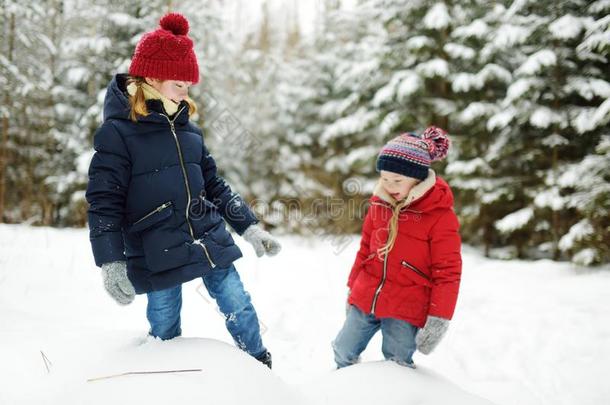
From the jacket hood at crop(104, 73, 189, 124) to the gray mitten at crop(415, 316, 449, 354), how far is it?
6.23ft

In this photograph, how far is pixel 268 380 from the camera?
1.81 m

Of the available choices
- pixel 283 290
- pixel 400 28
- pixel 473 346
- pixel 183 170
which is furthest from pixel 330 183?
pixel 183 170

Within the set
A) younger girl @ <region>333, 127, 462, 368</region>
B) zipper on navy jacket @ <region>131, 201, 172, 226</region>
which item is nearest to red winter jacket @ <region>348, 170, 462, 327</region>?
younger girl @ <region>333, 127, 462, 368</region>

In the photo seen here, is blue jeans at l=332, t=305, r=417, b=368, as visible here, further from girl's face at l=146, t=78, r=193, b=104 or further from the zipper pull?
girl's face at l=146, t=78, r=193, b=104

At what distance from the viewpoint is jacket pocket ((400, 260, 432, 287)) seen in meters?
2.35

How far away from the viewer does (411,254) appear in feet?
7.77

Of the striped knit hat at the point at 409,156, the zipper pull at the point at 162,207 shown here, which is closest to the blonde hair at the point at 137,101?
the zipper pull at the point at 162,207

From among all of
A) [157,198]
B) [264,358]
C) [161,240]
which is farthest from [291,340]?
[157,198]

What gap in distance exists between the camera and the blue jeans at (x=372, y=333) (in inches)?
94.2

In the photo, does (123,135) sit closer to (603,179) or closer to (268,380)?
(268,380)

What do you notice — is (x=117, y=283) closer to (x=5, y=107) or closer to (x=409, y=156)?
(x=409, y=156)

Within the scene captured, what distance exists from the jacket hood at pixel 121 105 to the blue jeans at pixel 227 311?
3.14 feet

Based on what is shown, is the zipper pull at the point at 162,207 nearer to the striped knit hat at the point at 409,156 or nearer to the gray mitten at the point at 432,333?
the striped knit hat at the point at 409,156

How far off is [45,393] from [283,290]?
354 cm
